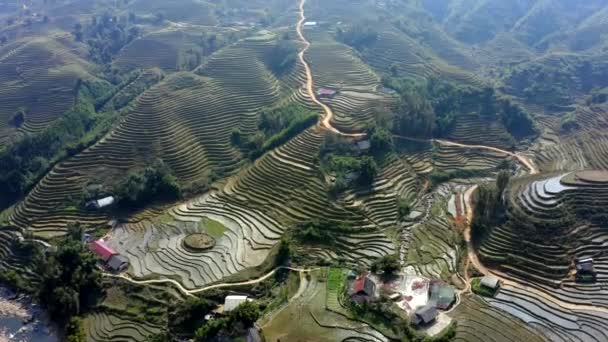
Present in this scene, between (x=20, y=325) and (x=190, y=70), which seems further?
(x=190, y=70)

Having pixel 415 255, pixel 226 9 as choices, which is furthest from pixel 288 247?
pixel 226 9

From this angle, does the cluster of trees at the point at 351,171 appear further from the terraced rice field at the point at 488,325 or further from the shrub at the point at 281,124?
the terraced rice field at the point at 488,325

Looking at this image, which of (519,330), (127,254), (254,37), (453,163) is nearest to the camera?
(519,330)

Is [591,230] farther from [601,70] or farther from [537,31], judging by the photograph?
[537,31]

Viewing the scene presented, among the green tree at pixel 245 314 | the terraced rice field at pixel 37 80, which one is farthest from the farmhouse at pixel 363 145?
the terraced rice field at pixel 37 80

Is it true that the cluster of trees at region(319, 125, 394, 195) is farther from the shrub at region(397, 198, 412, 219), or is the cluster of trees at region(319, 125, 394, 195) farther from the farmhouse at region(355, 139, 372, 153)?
the shrub at region(397, 198, 412, 219)

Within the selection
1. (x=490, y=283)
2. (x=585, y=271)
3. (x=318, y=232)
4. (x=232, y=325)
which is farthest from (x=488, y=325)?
(x=232, y=325)
